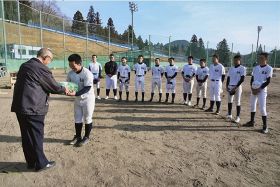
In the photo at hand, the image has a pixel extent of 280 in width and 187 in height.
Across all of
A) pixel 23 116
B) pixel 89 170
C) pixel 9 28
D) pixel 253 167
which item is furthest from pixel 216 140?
pixel 9 28

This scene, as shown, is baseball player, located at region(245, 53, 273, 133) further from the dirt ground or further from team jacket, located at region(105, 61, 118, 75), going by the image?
team jacket, located at region(105, 61, 118, 75)

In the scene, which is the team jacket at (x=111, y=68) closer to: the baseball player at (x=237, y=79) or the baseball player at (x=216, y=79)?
the baseball player at (x=216, y=79)

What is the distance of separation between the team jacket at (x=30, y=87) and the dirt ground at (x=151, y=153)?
3.84ft

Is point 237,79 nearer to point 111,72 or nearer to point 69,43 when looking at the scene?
point 111,72

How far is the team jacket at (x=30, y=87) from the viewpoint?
4.62 m

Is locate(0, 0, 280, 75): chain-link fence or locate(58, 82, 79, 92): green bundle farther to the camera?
locate(0, 0, 280, 75): chain-link fence

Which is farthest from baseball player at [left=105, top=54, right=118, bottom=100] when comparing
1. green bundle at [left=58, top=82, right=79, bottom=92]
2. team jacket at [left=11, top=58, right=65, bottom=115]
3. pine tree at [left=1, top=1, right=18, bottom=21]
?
pine tree at [left=1, top=1, right=18, bottom=21]

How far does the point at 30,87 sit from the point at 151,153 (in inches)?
110

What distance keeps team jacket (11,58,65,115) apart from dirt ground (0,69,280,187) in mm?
1169

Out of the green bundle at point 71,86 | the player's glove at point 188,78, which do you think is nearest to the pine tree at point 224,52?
the player's glove at point 188,78

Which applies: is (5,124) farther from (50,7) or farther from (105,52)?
(50,7)

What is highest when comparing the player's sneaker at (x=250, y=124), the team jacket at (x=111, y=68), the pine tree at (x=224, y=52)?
the pine tree at (x=224, y=52)

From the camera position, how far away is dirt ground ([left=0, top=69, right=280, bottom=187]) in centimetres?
468

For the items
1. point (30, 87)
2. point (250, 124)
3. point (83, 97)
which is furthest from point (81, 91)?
point (250, 124)
